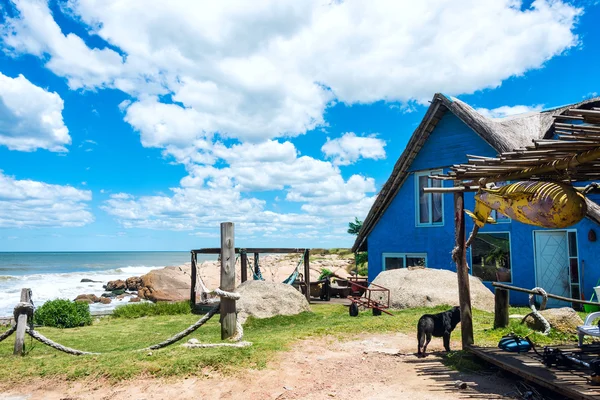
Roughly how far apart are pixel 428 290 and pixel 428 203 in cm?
410

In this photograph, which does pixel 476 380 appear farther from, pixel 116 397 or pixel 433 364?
pixel 116 397

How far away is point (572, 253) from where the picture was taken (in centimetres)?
1237

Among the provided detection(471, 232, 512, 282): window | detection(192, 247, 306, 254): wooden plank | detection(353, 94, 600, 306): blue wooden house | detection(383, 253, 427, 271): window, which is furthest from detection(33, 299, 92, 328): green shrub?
detection(471, 232, 512, 282): window

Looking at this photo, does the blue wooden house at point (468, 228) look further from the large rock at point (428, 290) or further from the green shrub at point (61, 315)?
the green shrub at point (61, 315)

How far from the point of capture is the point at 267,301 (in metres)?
12.1

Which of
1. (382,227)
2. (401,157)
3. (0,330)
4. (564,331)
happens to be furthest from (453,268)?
(0,330)

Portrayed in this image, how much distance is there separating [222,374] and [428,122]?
38.5 ft

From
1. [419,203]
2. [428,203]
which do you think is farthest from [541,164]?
[419,203]

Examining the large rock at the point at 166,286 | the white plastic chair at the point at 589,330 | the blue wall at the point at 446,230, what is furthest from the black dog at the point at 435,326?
the large rock at the point at 166,286

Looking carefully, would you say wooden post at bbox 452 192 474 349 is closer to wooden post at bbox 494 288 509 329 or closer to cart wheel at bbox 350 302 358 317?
wooden post at bbox 494 288 509 329

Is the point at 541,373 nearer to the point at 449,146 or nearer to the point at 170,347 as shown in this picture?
the point at 170,347

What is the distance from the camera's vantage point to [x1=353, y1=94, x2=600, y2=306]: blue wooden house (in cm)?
1243

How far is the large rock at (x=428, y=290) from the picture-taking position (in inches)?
474

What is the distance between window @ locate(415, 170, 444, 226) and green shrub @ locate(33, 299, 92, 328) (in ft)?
36.4
